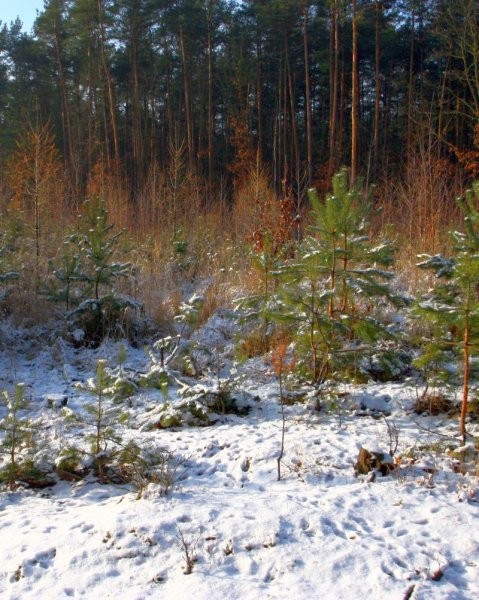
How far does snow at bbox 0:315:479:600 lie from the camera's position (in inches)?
96.3

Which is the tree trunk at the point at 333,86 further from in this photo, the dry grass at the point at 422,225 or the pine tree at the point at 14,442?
the pine tree at the point at 14,442

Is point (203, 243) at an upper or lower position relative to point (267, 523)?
upper

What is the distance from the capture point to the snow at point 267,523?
245 cm

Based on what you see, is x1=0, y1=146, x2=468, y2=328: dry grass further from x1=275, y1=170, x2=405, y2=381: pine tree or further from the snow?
the snow

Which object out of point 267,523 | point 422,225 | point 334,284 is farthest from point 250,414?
point 422,225

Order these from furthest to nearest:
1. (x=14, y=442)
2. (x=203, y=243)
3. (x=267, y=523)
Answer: (x=203, y=243) → (x=14, y=442) → (x=267, y=523)

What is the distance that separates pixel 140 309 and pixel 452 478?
5.30m

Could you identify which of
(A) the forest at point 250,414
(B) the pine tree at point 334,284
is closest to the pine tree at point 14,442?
(A) the forest at point 250,414

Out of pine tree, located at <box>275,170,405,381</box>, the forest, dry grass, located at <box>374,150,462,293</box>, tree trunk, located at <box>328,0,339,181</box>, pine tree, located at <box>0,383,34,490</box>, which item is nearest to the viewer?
the forest

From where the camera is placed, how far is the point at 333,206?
485 centimetres

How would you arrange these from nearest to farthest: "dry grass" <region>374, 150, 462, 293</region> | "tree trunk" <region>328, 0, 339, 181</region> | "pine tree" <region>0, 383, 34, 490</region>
→ 1. "pine tree" <region>0, 383, 34, 490</region>
2. "dry grass" <region>374, 150, 462, 293</region>
3. "tree trunk" <region>328, 0, 339, 181</region>

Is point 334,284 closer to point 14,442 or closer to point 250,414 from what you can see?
point 250,414

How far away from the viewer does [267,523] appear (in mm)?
2840

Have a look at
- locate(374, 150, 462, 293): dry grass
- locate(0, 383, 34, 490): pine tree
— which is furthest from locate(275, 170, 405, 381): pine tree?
locate(374, 150, 462, 293): dry grass
